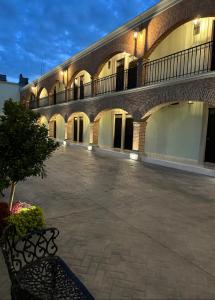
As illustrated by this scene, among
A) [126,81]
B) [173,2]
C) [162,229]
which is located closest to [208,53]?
[173,2]

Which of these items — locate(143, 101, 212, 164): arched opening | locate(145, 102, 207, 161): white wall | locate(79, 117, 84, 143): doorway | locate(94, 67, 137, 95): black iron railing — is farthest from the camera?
locate(79, 117, 84, 143): doorway

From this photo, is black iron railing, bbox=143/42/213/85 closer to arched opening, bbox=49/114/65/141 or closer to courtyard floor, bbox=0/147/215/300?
Result: courtyard floor, bbox=0/147/215/300

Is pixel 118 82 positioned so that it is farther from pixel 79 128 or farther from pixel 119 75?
pixel 79 128

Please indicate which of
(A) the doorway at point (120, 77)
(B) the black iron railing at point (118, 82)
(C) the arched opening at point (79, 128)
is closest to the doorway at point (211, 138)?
(B) the black iron railing at point (118, 82)

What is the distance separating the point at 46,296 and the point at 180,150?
37.2ft

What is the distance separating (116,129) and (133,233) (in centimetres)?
1390

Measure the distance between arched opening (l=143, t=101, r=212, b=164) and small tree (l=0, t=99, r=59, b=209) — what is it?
8.72m

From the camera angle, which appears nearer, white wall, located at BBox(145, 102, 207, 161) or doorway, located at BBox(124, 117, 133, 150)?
white wall, located at BBox(145, 102, 207, 161)

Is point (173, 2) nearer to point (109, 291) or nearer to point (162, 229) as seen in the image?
point (162, 229)

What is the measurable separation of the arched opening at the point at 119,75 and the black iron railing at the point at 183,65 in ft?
5.92

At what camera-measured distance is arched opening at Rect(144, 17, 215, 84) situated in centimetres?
1024

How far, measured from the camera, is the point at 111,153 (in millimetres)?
15164

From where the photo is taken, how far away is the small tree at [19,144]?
3.58 m

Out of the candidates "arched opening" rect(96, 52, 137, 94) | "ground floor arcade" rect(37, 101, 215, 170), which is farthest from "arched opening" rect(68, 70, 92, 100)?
"ground floor arcade" rect(37, 101, 215, 170)
